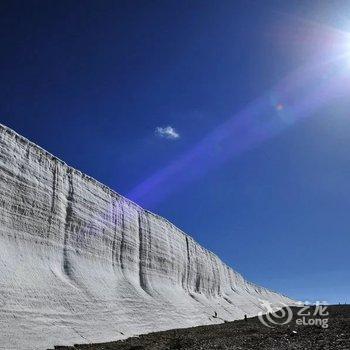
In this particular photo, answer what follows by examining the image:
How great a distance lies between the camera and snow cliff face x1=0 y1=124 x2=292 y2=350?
16.6 meters

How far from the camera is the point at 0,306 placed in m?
15.1

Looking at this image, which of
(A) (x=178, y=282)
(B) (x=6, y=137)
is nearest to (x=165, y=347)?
(B) (x=6, y=137)

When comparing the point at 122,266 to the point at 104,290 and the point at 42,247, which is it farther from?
the point at 42,247

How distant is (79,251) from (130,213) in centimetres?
897

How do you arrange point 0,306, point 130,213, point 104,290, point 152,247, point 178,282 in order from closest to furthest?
point 0,306
point 104,290
point 130,213
point 152,247
point 178,282

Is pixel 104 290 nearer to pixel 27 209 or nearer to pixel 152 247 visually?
pixel 27 209

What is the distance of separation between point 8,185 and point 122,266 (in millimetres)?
11119

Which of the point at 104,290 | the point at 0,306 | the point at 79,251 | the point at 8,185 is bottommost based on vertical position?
the point at 0,306

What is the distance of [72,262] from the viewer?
21.8 metres

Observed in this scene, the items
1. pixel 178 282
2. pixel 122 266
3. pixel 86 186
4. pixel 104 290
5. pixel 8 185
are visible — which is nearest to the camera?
pixel 8 185

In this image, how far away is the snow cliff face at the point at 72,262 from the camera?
54.5 ft

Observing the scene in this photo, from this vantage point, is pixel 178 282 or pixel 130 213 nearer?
pixel 130 213

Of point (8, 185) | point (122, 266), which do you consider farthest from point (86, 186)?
point (8, 185)

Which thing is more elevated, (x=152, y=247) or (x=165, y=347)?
(x=152, y=247)
